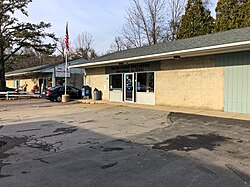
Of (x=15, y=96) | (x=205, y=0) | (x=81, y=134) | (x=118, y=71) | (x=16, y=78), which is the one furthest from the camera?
(x=16, y=78)

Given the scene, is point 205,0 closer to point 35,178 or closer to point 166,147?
point 166,147

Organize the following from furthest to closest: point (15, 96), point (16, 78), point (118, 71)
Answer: point (16, 78)
point (15, 96)
point (118, 71)

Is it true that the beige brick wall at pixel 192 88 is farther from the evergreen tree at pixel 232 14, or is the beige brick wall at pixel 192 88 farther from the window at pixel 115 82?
the evergreen tree at pixel 232 14

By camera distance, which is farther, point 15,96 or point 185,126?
point 15,96

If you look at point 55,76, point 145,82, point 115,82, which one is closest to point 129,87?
point 145,82

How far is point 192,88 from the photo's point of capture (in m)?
14.3

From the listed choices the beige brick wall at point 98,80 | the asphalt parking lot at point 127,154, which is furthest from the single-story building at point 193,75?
the asphalt parking lot at point 127,154

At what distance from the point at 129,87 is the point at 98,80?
421 centimetres

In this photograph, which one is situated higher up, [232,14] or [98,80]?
[232,14]

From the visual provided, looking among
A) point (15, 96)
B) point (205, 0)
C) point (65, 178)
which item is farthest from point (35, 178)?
point (205, 0)

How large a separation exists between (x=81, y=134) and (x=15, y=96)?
69.5ft

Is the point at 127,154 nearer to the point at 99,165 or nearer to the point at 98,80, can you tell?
the point at 99,165

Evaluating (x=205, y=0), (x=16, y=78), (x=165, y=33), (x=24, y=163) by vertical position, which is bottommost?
(x=24, y=163)

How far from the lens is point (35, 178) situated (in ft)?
14.4
